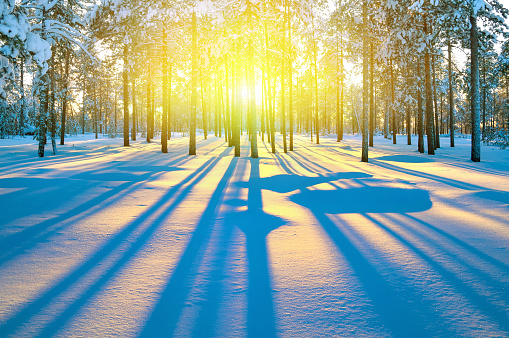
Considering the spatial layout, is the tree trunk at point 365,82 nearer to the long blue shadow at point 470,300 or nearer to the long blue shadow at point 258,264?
the long blue shadow at point 258,264

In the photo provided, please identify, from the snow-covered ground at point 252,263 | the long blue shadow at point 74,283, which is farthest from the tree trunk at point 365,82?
the long blue shadow at point 74,283

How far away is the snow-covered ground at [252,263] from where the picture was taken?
274cm

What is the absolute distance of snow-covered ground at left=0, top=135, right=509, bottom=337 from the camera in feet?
8.99

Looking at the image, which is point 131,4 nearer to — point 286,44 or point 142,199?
point 286,44

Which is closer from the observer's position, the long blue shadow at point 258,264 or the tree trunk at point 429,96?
the long blue shadow at point 258,264

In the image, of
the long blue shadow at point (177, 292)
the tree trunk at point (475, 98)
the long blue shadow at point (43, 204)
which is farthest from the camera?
the tree trunk at point (475, 98)

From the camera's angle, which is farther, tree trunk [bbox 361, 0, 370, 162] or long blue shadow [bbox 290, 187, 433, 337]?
tree trunk [bbox 361, 0, 370, 162]

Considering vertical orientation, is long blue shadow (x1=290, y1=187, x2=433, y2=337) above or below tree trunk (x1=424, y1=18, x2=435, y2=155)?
below

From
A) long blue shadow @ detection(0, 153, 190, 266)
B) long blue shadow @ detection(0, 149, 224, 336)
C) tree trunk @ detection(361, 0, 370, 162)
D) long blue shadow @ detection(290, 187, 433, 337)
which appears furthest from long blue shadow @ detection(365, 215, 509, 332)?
tree trunk @ detection(361, 0, 370, 162)

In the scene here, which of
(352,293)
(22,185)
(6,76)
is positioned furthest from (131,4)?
(352,293)

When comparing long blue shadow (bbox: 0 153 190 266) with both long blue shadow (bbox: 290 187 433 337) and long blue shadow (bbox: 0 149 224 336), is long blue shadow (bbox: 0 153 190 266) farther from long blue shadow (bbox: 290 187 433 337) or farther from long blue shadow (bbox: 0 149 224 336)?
long blue shadow (bbox: 290 187 433 337)

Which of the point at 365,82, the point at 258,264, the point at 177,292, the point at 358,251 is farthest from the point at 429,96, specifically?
the point at 177,292

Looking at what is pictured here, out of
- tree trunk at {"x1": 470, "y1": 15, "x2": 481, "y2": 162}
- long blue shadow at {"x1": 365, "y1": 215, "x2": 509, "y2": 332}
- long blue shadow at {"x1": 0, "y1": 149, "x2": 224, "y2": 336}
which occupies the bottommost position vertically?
long blue shadow at {"x1": 365, "y1": 215, "x2": 509, "y2": 332}

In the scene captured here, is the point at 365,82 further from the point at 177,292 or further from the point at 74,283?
the point at 74,283
